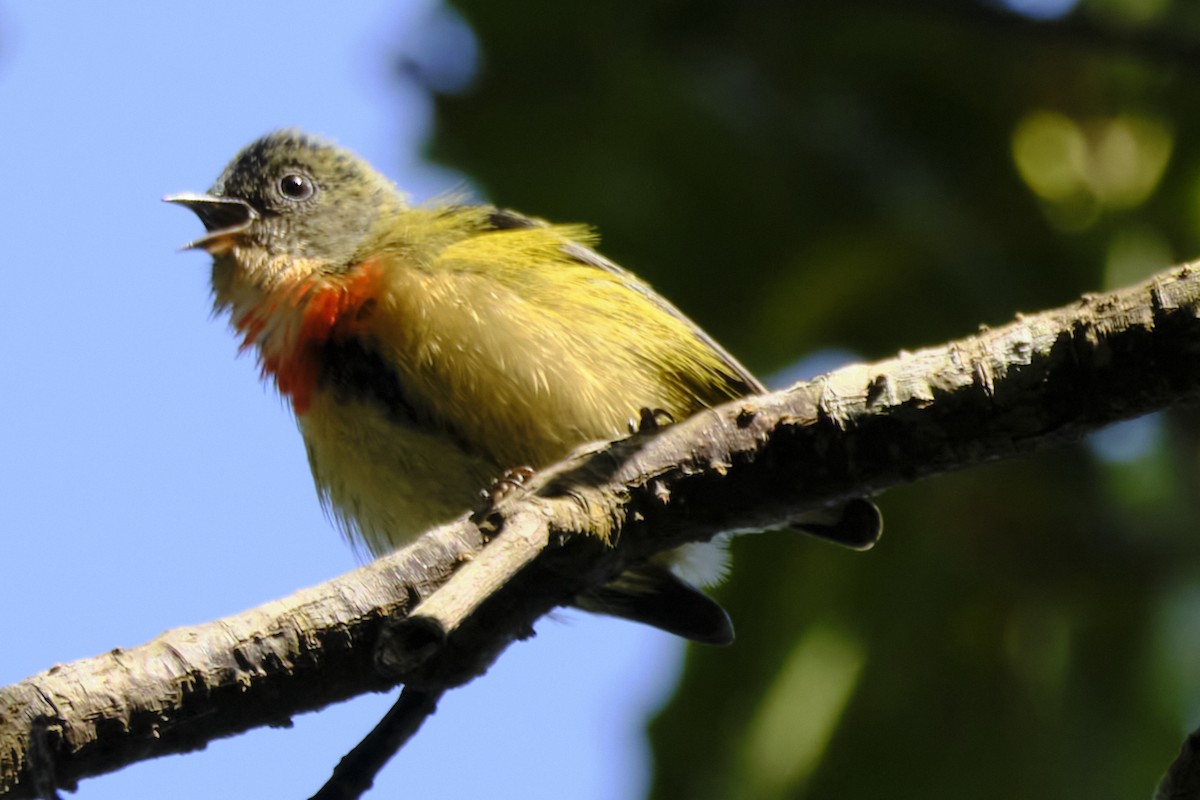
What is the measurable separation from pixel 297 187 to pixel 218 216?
372 millimetres

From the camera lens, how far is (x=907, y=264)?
673cm

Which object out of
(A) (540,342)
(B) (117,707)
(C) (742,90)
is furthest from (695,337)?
(B) (117,707)

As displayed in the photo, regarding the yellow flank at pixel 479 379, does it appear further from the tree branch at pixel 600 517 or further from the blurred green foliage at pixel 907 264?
the blurred green foliage at pixel 907 264

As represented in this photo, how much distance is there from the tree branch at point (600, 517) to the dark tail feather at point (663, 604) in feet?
5.42

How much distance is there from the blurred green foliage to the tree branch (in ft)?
9.05

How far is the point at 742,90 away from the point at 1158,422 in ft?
8.87

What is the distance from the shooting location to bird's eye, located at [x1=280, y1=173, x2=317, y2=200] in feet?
19.2

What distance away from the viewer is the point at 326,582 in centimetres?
320

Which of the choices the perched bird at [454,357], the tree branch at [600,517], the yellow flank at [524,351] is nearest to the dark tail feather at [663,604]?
the perched bird at [454,357]

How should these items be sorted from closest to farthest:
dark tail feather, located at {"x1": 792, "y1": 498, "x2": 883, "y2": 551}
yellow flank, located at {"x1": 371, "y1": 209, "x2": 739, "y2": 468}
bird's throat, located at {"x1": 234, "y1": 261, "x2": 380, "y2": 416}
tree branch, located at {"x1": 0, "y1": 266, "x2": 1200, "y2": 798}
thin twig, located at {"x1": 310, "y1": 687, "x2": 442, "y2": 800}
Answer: tree branch, located at {"x1": 0, "y1": 266, "x2": 1200, "y2": 798}, thin twig, located at {"x1": 310, "y1": 687, "x2": 442, "y2": 800}, yellow flank, located at {"x1": 371, "y1": 209, "x2": 739, "y2": 468}, bird's throat, located at {"x1": 234, "y1": 261, "x2": 380, "y2": 416}, dark tail feather, located at {"x1": 792, "y1": 498, "x2": 883, "y2": 551}

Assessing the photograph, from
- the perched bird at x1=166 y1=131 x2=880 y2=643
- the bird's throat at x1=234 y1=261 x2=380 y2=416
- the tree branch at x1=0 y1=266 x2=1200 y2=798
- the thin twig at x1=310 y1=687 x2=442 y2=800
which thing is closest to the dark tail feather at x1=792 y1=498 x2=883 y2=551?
Result: the perched bird at x1=166 y1=131 x2=880 y2=643

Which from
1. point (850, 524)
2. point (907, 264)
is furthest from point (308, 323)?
point (907, 264)

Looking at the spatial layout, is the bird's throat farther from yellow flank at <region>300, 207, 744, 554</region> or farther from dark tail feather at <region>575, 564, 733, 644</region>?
dark tail feather at <region>575, 564, 733, 644</region>

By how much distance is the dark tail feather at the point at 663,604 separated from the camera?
16.8 feet
